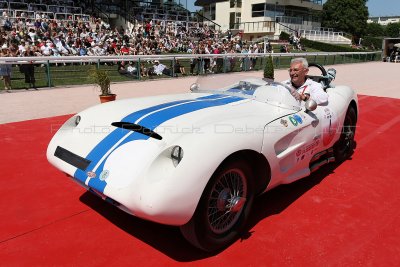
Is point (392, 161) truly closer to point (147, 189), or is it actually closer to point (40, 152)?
point (147, 189)

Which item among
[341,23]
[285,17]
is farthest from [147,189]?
[341,23]

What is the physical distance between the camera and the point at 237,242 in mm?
2980

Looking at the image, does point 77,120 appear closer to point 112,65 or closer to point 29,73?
point 29,73

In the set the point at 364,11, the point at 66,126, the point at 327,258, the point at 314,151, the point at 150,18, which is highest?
the point at 364,11

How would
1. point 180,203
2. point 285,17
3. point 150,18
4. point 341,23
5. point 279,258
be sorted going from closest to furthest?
point 180,203 → point 279,258 → point 150,18 → point 285,17 → point 341,23

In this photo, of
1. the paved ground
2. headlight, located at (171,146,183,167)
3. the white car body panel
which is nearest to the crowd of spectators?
the paved ground

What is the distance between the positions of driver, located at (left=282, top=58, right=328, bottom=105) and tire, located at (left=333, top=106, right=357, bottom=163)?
37.2 inches

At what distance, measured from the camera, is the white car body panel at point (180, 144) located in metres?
2.36

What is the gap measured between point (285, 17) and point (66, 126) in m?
50.6

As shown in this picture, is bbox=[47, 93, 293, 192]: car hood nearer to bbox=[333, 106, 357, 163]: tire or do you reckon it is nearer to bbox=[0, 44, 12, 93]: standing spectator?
bbox=[333, 106, 357, 163]: tire

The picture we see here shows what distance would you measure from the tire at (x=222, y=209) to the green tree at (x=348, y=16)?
2542 inches

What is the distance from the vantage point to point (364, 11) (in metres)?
61.2

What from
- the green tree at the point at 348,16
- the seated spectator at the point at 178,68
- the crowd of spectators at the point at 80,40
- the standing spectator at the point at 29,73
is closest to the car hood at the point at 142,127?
the standing spectator at the point at 29,73

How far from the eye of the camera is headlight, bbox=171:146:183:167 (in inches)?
96.3
